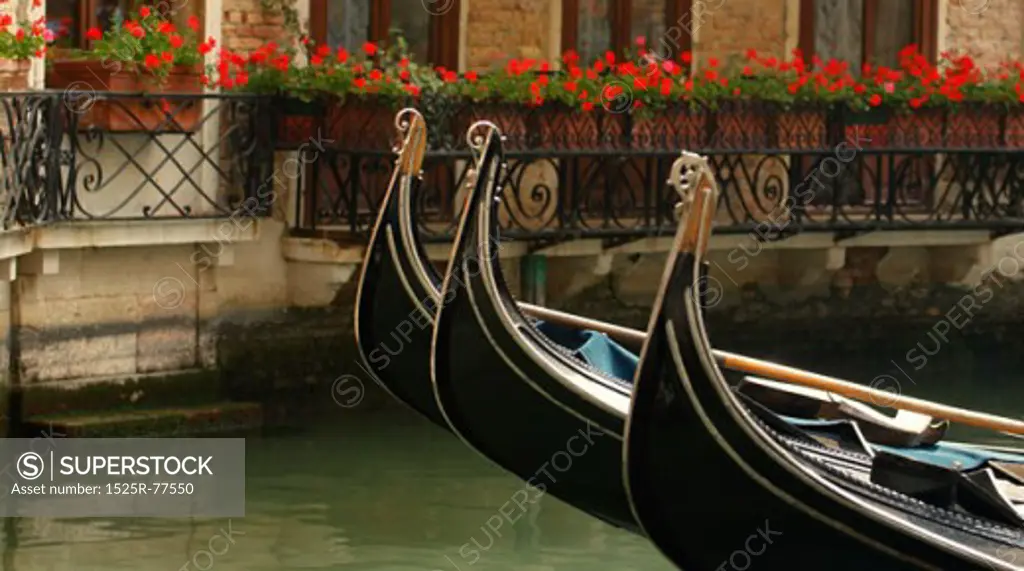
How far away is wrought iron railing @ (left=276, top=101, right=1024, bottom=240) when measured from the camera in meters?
10.9

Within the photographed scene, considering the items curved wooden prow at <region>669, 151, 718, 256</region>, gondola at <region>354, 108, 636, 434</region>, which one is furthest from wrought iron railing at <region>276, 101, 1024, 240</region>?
curved wooden prow at <region>669, 151, 718, 256</region>

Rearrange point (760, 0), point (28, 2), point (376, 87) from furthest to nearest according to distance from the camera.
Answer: point (760, 0) < point (376, 87) < point (28, 2)

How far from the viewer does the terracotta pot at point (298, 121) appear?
10.9 metres

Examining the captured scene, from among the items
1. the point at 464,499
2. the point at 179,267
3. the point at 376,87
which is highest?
the point at 376,87

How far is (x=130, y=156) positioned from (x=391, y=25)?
1617mm

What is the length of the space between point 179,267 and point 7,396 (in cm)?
99

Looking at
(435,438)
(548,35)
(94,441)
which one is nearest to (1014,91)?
(548,35)

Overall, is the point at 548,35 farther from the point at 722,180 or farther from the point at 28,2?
the point at 28,2

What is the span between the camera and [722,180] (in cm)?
1173

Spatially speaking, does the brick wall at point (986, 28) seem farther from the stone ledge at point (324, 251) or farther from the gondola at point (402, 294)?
the gondola at point (402, 294)

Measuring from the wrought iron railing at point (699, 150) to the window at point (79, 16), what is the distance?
80 centimetres

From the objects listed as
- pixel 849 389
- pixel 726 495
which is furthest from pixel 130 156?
pixel 726 495

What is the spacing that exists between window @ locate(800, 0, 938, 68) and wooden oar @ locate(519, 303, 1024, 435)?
4598 millimetres
